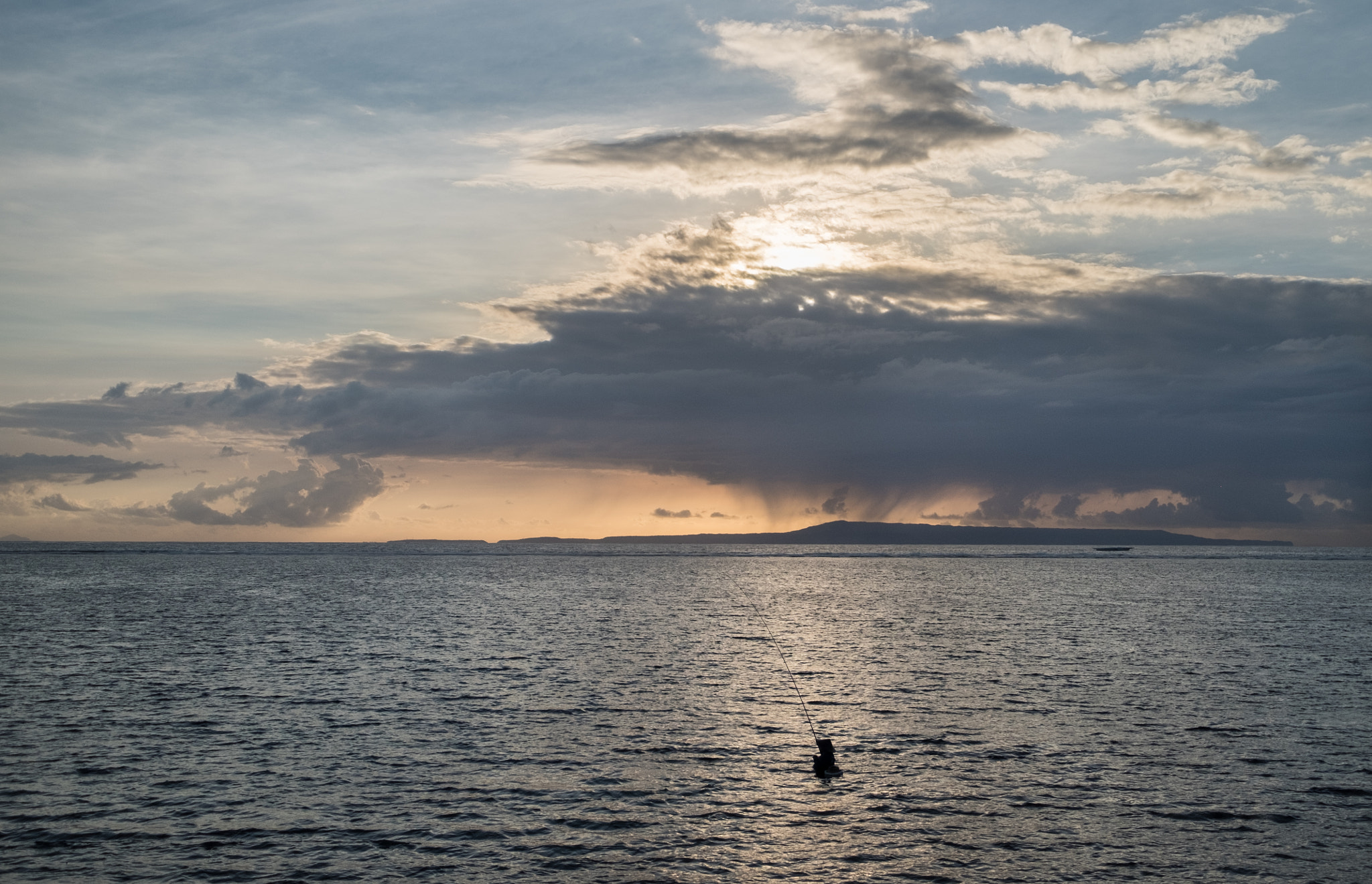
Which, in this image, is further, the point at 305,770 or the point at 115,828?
the point at 305,770

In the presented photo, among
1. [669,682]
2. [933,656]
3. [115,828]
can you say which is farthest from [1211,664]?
[115,828]

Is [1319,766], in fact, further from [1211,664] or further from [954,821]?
[1211,664]

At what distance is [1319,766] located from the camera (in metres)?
35.1

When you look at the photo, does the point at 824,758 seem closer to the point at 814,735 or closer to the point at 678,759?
the point at 678,759

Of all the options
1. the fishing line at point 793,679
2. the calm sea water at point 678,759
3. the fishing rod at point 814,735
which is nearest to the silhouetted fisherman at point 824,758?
the fishing rod at point 814,735

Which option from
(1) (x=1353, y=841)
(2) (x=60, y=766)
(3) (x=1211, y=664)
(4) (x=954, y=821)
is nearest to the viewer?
(1) (x=1353, y=841)

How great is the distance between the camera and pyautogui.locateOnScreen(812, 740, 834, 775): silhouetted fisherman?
34.1 metres

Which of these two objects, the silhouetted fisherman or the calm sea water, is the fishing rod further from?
the calm sea water

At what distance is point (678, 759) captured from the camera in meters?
36.5

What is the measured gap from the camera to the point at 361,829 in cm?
2789

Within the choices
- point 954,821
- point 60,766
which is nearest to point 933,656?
point 954,821

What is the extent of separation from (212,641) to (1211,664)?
78.2 meters

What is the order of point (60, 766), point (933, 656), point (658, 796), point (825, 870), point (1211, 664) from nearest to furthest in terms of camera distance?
1. point (825, 870)
2. point (658, 796)
3. point (60, 766)
4. point (1211, 664)
5. point (933, 656)

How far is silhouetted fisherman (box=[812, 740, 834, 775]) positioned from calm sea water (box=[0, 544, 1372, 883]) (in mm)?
811
